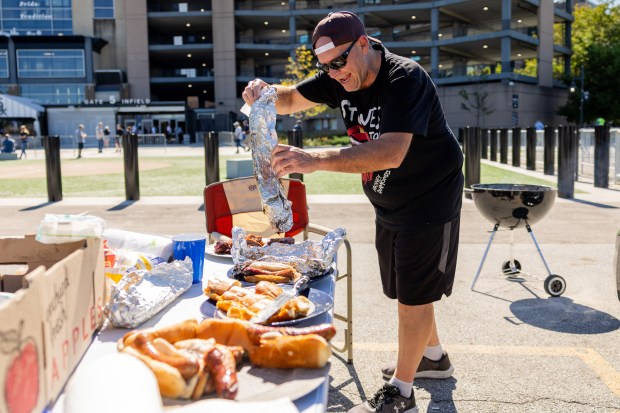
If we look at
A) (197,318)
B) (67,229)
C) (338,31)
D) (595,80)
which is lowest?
(197,318)

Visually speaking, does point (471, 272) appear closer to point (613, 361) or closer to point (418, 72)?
point (613, 361)

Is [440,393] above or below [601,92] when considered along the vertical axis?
below

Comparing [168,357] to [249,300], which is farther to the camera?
[249,300]

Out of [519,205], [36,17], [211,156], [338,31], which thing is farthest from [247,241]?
[36,17]

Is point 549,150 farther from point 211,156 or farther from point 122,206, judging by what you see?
point 122,206

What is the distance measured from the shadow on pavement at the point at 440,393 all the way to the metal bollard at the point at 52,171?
10732 mm

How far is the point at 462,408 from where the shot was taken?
342 cm

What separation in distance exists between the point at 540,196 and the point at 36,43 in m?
69.4

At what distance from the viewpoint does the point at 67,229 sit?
2057 mm

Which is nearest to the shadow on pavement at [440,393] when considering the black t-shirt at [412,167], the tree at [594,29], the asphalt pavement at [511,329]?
the asphalt pavement at [511,329]

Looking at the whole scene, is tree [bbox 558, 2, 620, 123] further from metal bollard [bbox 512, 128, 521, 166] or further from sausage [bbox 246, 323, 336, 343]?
sausage [bbox 246, 323, 336, 343]

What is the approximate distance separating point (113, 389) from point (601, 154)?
49.6 feet

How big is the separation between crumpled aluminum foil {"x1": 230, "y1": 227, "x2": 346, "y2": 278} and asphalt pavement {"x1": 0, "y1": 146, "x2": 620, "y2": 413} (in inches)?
37.1

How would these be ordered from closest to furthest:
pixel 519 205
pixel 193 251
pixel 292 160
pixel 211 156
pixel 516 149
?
pixel 292 160 < pixel 193 251 < pixel 519 205 < pixel 211 156 < pixel 516 149
